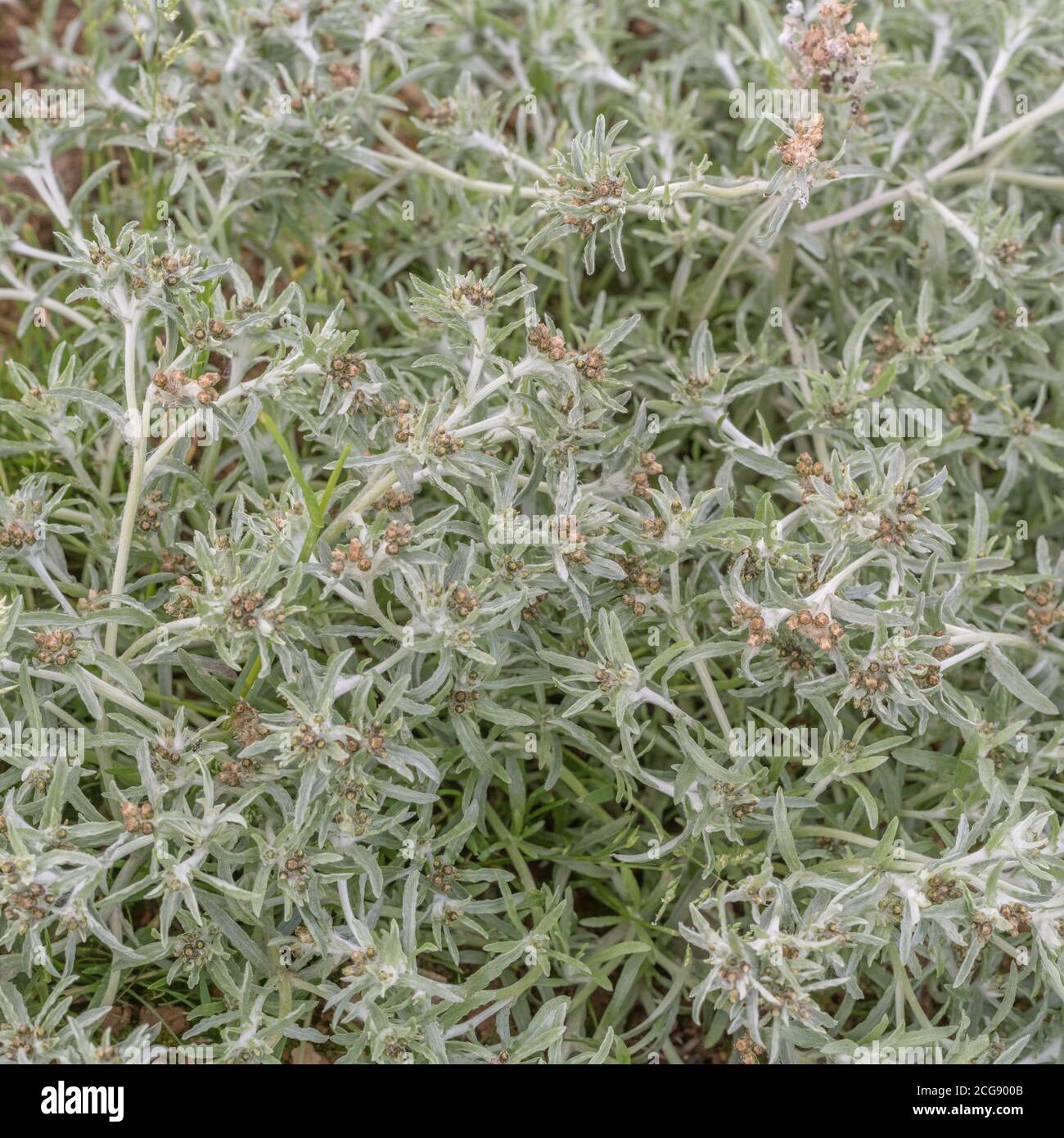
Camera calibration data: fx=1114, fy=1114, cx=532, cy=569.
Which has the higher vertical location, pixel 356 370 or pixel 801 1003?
pixel 356 370

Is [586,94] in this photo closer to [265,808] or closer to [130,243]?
[130,243]

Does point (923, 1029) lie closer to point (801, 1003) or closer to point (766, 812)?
point (801, 1003)

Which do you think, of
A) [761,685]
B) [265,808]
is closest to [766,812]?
[761,685]

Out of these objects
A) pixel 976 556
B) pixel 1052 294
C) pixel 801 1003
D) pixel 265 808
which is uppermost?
pixel 1052 294

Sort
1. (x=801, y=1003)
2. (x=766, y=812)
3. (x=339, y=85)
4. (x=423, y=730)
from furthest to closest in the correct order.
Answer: (x=339, y=85) < (x=423, y=730) < (x=766, y=812) < (x=801, y=1003)

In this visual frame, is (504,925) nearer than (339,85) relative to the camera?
Yes

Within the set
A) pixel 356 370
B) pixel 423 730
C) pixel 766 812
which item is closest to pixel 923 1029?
pixel 766 812

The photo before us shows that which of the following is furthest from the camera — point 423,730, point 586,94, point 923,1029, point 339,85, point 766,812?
point 586,94
